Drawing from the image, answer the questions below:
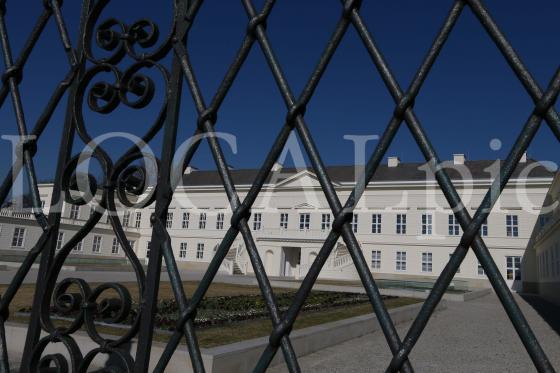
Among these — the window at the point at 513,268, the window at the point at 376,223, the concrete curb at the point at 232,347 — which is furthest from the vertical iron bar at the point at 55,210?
the window at the point at 376,223

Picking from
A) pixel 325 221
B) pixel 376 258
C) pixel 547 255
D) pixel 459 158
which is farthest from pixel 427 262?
pixel 547 255

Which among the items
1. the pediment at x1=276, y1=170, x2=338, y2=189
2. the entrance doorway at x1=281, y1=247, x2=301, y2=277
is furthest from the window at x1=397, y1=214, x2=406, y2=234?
the entrance doorway at x1=281, y1=247, x2=301, y2=277

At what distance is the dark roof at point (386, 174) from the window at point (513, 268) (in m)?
6.19

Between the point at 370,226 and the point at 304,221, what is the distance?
584 centimetres

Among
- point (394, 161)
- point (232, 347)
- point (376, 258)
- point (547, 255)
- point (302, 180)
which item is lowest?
point (232, 347)

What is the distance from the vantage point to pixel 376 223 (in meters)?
36.4

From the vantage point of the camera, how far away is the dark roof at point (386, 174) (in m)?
33.8

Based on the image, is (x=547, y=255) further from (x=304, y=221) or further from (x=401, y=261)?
(x=304, y=221)

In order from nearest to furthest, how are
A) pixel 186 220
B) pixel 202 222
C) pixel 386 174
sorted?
1. pixel 386 174
2. pixel 202 222
3. pixel 186 220

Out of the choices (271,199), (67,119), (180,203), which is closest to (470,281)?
(271,199)

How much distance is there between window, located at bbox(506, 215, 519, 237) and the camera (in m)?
32.3

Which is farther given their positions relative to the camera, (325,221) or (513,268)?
(325,221)

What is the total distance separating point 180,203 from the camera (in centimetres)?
4481

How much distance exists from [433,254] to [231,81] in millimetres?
35581
